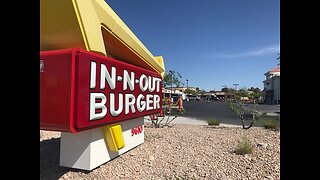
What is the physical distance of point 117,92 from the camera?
191 inches

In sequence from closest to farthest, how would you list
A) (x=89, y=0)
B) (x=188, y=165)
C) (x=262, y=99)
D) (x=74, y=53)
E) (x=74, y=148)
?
(x=74, y=53)
(x=89, y=0)
(x=74, y=148)
(x=188, y=165)
(x=262, y=99)

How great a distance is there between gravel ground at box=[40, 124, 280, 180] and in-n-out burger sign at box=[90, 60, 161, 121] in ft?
3.70

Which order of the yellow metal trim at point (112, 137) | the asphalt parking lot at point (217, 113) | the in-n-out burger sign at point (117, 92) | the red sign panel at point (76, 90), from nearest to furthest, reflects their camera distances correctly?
the red sign panel at point (76, 90) → the in-n-out burger sign at point (117, 92) → the yellow metal trim at point (112, 137) → the asphalt parking lot at point (217, 113)

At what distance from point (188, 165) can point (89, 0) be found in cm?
391

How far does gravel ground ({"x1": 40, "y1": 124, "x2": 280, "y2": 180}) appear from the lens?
4488 mm

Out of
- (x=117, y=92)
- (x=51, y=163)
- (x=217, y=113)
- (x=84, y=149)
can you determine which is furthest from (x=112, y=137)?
(x=217, y=113)

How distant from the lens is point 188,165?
16.4 feet

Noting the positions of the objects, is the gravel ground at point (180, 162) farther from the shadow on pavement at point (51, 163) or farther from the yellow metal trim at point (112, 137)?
the yellow metal trim at point (112, 137)

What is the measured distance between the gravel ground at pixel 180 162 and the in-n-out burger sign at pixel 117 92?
1127 millimetres

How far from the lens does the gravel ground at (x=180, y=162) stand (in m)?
4.49

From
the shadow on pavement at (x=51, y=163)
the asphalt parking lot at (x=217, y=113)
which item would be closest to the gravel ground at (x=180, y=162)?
the shadow on pavement at (x=51, y=163)

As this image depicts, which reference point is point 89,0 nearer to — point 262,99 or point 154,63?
point 154,63

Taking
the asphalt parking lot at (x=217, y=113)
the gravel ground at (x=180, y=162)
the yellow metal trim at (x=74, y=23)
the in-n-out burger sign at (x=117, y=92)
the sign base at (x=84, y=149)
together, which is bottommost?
the asphalt parking lot at (x=217, y=113)
